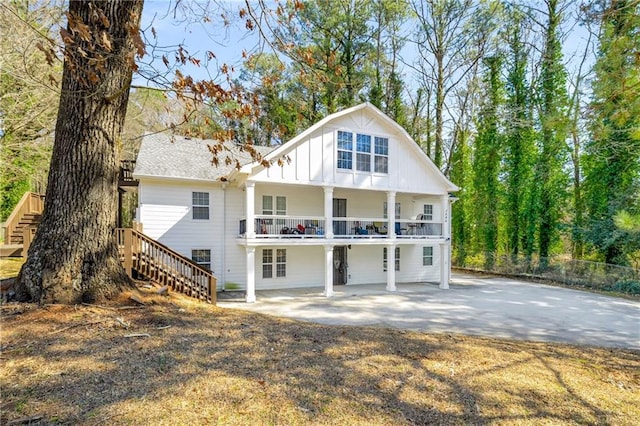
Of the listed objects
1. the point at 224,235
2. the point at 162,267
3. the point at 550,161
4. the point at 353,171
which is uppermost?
the point at 550,161

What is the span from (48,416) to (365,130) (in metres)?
13.5

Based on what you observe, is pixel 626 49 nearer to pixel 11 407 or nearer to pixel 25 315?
pixel 11 407

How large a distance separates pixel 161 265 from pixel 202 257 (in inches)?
154

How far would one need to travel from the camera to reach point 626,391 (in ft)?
16.0

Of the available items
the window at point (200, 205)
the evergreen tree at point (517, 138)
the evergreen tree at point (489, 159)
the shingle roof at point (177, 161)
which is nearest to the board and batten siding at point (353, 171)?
the shingle roof at point (177, 161)

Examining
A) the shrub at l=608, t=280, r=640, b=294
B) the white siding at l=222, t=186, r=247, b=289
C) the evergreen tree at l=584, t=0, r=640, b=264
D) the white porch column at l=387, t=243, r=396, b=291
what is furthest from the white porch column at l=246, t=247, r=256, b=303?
the shrub at l=608, t=280, r=640, b=294

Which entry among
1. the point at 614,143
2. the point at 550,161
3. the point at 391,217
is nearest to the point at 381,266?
the point at 391,217

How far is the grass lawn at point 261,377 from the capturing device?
11.1ft

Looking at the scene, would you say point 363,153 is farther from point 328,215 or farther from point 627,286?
point 627,286

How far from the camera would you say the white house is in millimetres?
13172

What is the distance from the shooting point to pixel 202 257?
14.0 meters

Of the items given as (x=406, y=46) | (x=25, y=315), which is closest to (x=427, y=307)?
(x=25, y=315)

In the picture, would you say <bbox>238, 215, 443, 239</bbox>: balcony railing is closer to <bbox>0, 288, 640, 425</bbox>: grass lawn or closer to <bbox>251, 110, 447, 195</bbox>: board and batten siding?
<bbox>251, 110, 447, 195</bbox>: board and batten siding

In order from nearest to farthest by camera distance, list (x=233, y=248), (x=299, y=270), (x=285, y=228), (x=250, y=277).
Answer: (x=250, y=277) → (x=285, y=228) → (x=233, y=248) → (x=299, y=270)
